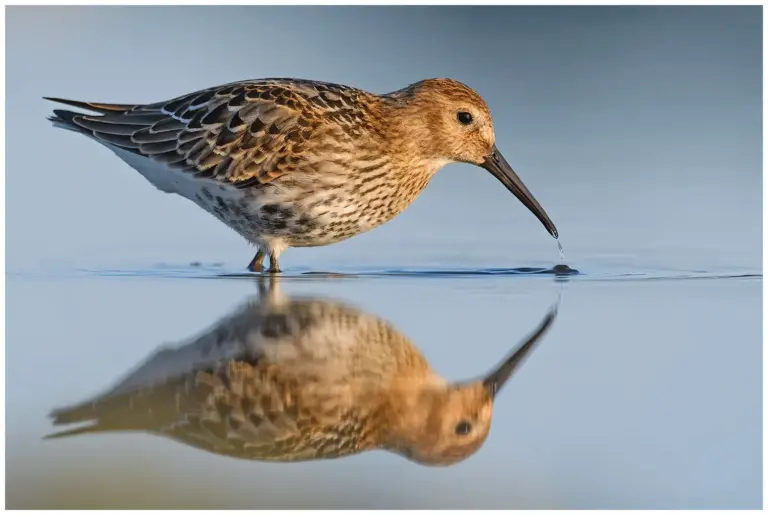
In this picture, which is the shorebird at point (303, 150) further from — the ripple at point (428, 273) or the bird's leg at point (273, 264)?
the ripple at point (428, 273)

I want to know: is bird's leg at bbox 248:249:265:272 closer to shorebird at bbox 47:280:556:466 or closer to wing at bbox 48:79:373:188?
wing at bbox 48:79:373:188

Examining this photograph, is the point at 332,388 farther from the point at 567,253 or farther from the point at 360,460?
the point at 567,253

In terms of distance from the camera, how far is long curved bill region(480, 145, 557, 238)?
Result: 298 inches

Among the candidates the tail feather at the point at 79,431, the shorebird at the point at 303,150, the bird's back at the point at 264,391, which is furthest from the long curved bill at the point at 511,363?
the shorebird at the point at 303,150

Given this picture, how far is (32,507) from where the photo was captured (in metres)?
3.80

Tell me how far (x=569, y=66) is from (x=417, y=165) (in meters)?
4.67

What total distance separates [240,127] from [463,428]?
→ 3.39m

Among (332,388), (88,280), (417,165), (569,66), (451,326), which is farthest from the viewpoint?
(569,66)

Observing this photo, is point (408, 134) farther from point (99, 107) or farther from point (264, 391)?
point (264, 391)

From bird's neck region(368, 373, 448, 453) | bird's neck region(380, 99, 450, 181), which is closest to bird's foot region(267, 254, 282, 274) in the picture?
bird's neck region(380, 99, 450, 181)

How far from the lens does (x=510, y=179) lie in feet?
25.0

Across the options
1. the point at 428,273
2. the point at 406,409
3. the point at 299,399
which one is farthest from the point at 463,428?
the point at 428,273

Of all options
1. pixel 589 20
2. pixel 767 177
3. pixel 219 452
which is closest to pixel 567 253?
pixel 767 177

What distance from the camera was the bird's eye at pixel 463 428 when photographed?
14.0 feet
